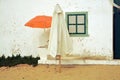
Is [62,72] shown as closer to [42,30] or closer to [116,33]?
[42,30]

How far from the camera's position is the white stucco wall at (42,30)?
13.9 meters

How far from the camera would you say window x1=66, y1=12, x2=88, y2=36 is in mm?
14047

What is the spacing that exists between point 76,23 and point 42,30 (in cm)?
146

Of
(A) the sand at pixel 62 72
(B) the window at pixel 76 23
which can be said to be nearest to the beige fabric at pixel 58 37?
(A) the sand at pixel 62 72

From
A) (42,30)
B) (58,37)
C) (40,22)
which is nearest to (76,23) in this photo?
(42,30)

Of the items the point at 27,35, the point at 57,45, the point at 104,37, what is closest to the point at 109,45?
the point at 104,37

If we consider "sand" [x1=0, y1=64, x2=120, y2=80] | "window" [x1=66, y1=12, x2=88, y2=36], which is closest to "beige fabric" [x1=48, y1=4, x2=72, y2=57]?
"sand" [x1=0, y1=64, x2=120, y2=80]

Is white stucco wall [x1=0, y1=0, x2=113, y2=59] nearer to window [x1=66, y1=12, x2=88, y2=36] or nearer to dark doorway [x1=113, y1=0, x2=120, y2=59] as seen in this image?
window [x1=66, y1=12, x2=88, y2=36]

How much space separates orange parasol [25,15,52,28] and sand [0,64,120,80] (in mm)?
1596

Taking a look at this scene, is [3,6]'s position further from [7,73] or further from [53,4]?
[7,73]

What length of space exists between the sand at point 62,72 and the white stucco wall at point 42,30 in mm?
1032

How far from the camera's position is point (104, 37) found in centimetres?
1388

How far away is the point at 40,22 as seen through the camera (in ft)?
43.5

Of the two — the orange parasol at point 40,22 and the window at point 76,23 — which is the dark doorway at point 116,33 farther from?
the orange parasol at point 40,22
